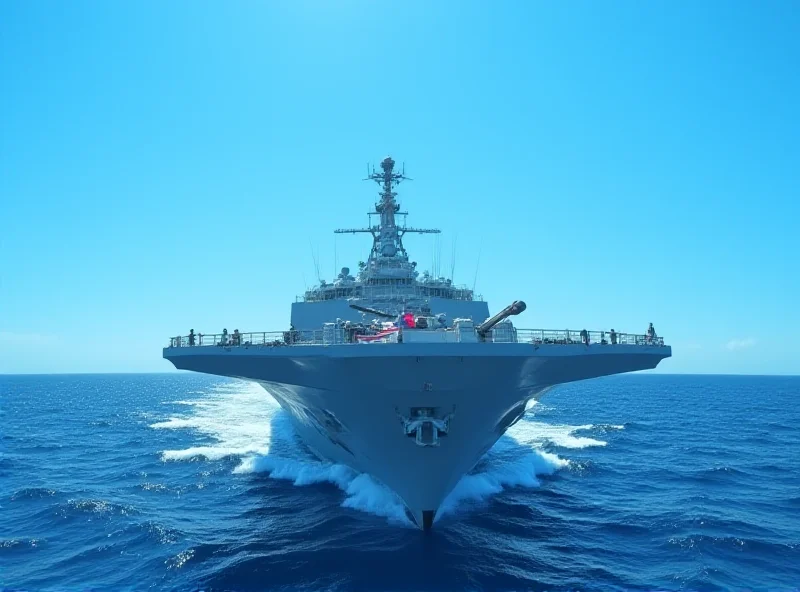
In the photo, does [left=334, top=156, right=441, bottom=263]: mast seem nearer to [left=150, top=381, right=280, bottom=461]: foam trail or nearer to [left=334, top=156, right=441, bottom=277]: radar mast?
[left=334, top=156, right=441, bottom=277]: radar mast

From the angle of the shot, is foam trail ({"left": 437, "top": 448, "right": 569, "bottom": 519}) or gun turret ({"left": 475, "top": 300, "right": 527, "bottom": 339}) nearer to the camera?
gun turret ({"left": 475, "top": 300, "right": 527, "bottom": 339})

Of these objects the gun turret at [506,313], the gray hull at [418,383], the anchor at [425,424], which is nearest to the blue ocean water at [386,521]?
the gray hull at [418,383]

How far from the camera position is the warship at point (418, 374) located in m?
11.2

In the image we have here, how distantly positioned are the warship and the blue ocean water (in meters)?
1.89

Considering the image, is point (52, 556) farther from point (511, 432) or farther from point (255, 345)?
point (511, 432)

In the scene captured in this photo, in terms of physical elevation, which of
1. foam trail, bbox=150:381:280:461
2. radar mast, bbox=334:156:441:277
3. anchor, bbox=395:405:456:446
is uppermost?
radar mast, bbox=334:156:441:277

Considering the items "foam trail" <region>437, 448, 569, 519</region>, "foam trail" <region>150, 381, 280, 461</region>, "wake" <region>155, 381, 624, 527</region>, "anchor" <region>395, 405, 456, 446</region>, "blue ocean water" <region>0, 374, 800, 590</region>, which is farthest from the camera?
"foam trail" <region>150, 381, 280, 461</region>

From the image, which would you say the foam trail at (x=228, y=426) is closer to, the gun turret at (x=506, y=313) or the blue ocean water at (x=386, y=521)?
the blue ocean water at (x=386, y=521)

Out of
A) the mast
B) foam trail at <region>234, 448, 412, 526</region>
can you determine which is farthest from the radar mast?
foam trail at <region>234, 448, 412, 526</region>

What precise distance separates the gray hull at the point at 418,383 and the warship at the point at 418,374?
3 cm

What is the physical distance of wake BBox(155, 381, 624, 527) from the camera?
15.3m

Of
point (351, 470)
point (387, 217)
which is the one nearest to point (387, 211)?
point (387, 217)

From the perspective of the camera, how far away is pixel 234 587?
10.5m

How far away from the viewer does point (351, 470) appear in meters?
17.4
